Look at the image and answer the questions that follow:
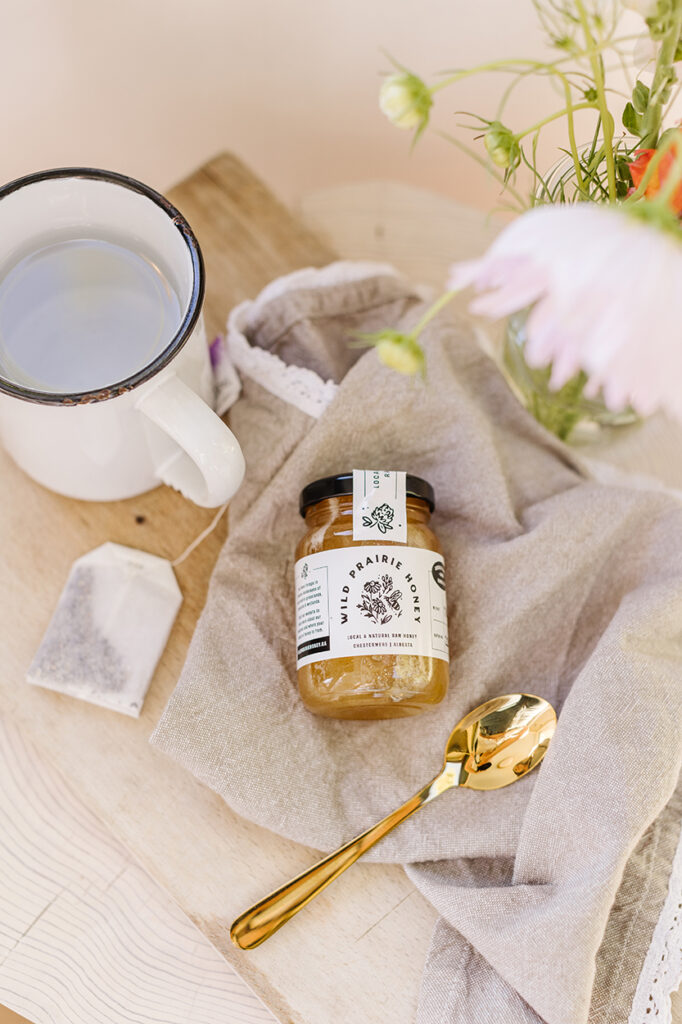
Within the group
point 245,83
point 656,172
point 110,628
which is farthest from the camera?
point 245,83

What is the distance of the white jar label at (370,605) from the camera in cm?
58

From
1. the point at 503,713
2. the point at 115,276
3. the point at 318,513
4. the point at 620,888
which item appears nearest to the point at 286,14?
the point at 115,276

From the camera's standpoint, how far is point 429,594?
0.61 metres

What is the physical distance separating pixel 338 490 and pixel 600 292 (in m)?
0.32

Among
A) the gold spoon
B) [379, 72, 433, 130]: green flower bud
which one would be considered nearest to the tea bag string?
the gold spoon

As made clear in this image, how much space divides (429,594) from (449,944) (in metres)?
0.24

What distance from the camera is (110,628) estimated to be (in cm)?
69

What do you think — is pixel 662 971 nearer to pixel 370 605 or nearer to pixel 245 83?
pixel 370 605

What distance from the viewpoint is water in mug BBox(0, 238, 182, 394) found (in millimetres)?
620

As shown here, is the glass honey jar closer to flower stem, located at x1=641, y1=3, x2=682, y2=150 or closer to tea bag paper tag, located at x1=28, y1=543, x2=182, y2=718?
tea bag paper tag, located at x1=28, y1=543, x2=182, y2=718

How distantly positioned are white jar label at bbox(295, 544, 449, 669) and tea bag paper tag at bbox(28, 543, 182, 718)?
140 mm

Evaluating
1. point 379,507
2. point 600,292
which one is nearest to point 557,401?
point 379,507

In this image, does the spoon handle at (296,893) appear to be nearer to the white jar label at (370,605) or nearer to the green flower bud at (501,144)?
the white jar label at (370,605)

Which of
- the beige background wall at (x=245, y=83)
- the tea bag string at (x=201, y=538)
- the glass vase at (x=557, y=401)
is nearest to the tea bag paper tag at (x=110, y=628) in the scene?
the tea bag string at (x=201, y=538)
